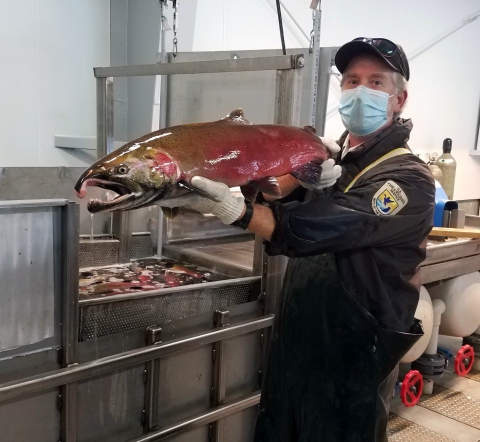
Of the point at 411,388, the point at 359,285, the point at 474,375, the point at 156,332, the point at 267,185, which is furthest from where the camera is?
the point at 474,375

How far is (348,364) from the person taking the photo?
142cm

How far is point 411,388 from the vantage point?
2.80m

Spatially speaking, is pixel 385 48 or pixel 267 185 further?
pixel 385 48

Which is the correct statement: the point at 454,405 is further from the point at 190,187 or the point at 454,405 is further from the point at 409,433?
the point at 190,187

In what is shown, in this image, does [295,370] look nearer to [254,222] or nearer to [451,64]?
[254,222]

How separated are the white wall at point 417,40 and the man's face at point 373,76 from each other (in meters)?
1.58

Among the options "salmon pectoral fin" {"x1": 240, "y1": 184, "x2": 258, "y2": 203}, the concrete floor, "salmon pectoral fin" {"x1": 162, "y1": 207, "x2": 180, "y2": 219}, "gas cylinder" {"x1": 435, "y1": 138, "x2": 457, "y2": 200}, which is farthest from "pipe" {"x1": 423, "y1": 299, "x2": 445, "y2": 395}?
"salmon pectoral fin" {"x1": 162, "y1": 207, "x2": 180, "y2": 219}

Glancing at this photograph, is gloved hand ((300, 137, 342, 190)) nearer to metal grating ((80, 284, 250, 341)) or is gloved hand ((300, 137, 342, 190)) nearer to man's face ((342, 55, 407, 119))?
man's face ((342, 55, 407, 119))

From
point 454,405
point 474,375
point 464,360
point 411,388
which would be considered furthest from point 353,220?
point 474,375

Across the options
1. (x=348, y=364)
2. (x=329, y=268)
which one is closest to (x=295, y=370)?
(x=348, y=364)

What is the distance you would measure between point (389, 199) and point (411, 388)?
1955 millimetres

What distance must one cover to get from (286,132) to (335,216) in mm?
226

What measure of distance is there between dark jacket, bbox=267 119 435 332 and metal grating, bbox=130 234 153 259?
129 cm

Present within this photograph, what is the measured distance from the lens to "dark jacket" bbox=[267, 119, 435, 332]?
115cm
